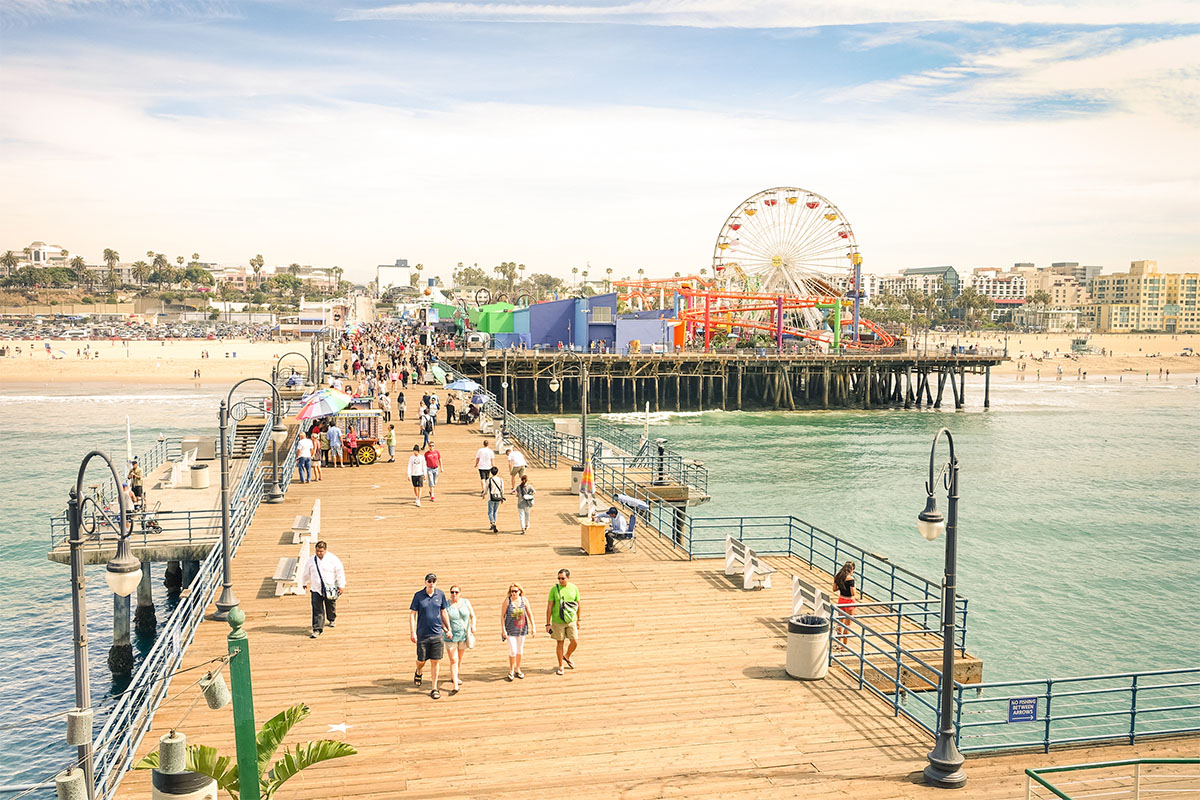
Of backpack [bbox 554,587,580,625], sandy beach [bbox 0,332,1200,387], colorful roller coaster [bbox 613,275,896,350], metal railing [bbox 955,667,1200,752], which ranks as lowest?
metal railing [bbox 955,667,1200,752]

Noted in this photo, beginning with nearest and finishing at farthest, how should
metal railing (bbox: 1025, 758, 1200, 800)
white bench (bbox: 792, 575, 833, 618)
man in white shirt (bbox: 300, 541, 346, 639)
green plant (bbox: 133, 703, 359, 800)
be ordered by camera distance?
1. green plant (bbox: 133, 703, 359, 800)
2. metal railing (bbox: 1025, 758, 1200, 800)
3. white bench (bbox: 792, 575, 833, 618)
4. man in white shirt (bbox: 300, 541, 346, 639)

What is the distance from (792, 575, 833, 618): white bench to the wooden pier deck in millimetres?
586

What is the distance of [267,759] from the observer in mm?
8242

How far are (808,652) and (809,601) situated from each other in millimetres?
1170

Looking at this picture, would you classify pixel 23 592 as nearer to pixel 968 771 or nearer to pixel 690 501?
pixel 690 501

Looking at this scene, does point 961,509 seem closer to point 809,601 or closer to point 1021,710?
point 809,601

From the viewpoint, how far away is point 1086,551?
106 ft

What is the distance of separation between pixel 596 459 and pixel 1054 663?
12200 millimetres

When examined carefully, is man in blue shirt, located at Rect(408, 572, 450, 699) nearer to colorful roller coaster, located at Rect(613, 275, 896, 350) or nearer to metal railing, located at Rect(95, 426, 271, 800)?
metal railing, located at Rect(95, 426, 271, 800)

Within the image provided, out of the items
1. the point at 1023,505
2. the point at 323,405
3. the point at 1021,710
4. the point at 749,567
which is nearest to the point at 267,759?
the point at 1021,710

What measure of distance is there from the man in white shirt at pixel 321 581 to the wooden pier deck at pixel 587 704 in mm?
330

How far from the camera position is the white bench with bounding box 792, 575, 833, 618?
12625 millimetres

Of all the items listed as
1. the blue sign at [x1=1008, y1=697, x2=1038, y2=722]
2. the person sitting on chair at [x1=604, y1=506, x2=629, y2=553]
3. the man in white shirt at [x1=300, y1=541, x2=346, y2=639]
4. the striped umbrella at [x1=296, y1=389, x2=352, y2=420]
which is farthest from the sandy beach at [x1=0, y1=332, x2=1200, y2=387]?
the blue sign at [x1=1008, y1=697, x2=1038, y2=722]

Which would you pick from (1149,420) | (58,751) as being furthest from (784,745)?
(1149,420)
